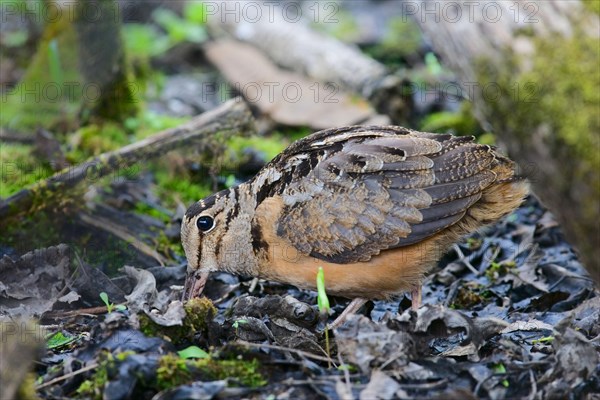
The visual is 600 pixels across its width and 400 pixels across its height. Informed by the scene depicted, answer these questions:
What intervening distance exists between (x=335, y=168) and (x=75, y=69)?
4287 mm

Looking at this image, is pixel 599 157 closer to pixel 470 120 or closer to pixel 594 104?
pixel 594 104

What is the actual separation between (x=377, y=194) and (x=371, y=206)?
0.09 meters

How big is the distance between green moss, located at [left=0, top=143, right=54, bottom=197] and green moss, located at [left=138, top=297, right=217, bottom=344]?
265cm

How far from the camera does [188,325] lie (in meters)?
4.69

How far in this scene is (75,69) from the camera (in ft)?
28.2

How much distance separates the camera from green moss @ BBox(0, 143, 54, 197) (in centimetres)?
687

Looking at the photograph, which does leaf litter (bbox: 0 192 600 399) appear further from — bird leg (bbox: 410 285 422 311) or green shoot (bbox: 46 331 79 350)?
bird leg (bbox: 410 285 422 311)

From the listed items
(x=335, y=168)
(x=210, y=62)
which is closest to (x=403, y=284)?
(x=335, y=168)

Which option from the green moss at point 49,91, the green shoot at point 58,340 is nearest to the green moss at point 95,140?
the green moss at point 49,91

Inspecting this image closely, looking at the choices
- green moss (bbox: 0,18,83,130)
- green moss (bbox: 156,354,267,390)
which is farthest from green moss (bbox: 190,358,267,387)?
green moss (bbox: 0,18,83,130)

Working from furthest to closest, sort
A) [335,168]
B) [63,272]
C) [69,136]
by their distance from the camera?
[69,136] → [63,272] → [335,168]

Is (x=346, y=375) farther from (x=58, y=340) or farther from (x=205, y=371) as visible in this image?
(x=58, y=340)

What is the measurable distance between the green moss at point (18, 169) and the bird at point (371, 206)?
6.72ft

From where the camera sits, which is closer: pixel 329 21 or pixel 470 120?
pixel 470 120
